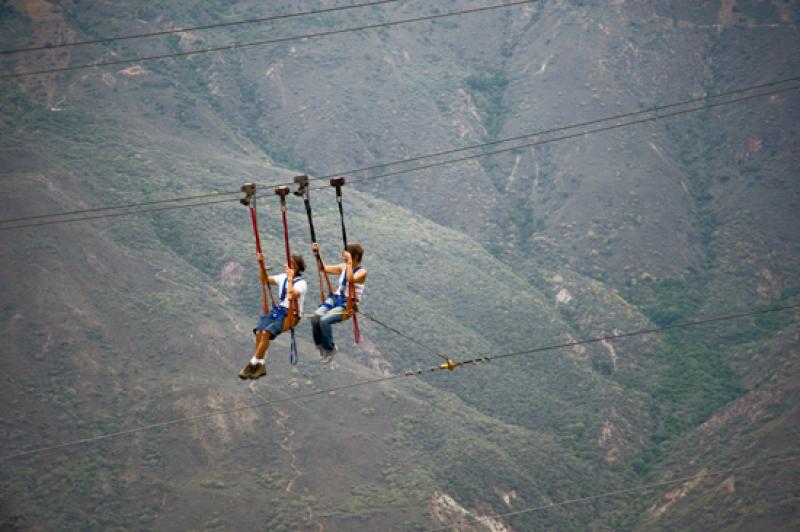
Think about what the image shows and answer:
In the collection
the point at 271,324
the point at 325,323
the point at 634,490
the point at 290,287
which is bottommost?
the point at 634,490

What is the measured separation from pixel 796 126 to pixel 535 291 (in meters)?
31.9

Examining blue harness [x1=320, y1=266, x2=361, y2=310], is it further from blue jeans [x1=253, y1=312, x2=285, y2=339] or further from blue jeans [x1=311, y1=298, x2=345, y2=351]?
blue jeans [x1=253, y1=312, x2=285, y2=339]

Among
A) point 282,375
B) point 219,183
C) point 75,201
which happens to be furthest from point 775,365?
point 75,201

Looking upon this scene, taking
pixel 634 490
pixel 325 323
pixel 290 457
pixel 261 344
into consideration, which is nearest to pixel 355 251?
pixel 325 323

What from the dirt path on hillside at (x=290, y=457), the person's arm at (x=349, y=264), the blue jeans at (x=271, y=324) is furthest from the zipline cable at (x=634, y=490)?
the person's arm at (x=349, y=264)

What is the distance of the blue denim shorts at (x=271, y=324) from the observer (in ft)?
67.5

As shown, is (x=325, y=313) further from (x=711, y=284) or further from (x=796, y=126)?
(x=796, y=126)

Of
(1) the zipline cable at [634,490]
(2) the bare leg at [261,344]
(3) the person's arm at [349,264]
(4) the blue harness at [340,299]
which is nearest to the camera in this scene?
(2) the bare leg at [261,344]

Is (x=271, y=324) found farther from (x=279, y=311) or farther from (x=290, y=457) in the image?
(x=290, y=457)

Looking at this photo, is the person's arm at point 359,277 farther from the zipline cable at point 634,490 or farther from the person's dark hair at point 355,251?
the zipline cable at point 634,490

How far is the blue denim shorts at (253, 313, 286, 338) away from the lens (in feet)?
67.5

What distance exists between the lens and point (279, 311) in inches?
816

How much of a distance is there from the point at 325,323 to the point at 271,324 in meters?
1.13

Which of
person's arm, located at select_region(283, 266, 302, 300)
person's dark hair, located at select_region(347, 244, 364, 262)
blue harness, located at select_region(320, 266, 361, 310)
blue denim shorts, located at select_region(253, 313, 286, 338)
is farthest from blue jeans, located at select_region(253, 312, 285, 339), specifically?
person's dark hair, located at select_region(347, 244, 364, 262)
